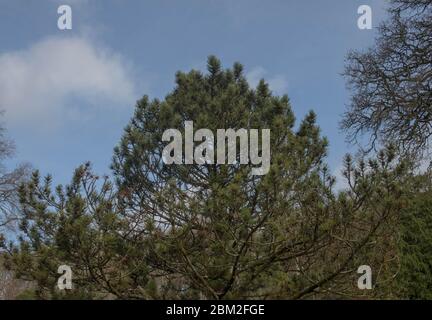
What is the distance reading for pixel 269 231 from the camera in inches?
247

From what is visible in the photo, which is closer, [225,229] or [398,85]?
[225,229]

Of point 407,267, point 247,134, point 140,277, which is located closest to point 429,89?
point 407,267

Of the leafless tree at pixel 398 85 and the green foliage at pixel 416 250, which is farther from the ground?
the leafless tree at pixel 398 85

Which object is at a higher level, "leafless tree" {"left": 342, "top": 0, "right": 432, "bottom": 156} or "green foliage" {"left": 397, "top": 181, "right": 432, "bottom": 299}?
"leafless tree" {"left": 342, "top": 0, "right": 432, "bottom": 156}

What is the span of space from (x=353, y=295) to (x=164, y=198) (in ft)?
8.73

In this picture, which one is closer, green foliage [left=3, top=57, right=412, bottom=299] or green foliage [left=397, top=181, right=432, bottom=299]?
green foliage [left=3, top=57, right=412, bottom=299]

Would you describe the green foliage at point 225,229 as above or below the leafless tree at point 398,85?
below

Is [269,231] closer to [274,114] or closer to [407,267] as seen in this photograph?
[274,114]

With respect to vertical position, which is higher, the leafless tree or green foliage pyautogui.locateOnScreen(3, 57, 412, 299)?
the leafless tree

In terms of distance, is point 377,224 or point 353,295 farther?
point 353,295

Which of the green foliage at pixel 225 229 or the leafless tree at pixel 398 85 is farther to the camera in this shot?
the leafless tree at pixel 398 85

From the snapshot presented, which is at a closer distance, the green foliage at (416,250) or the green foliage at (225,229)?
the green foliage at (225,229)

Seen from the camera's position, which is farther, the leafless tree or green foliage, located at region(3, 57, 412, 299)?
the leafless tree

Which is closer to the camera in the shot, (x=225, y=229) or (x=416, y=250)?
(x=225, y=229)
